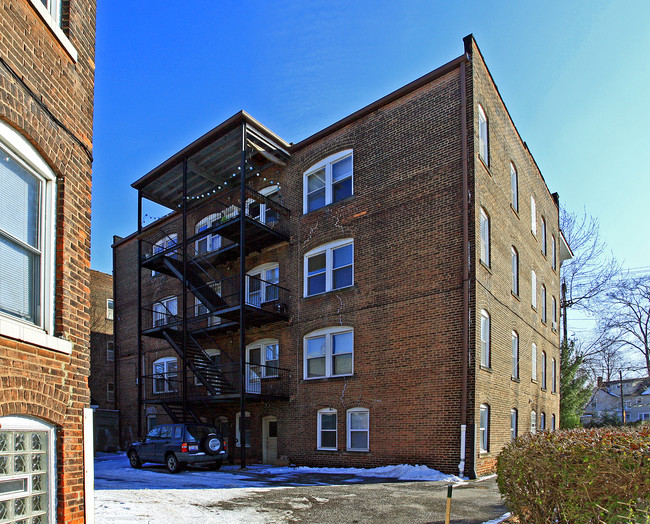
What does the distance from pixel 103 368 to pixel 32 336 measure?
89.0ft

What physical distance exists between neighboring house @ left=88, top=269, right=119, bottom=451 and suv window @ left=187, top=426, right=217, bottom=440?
11.4 metres

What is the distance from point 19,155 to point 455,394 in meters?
12.4

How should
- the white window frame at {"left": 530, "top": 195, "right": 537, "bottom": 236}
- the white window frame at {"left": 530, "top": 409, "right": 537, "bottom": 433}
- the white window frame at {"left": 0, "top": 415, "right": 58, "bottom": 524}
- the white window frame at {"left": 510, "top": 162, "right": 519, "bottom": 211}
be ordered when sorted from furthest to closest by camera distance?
the white window frame at {"left": 530, "top": 195, "right": 537, "bottom": 236} < the white window frame at {"left": 530, "top": 409, "right": 537, "bottom": 433} < the white window frame at {"left": 510, "top": 162, "right": 519, "bottom": 211} < the white window frame at {"left": 0, "top": 415, "right": 58, "bottom": 524}

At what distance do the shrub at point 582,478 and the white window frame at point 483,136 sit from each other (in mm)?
11768

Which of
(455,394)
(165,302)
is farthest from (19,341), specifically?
(165,302)

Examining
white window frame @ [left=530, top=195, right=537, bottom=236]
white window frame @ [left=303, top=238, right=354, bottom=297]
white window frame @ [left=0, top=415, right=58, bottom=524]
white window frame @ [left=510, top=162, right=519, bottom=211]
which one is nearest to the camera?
white window frame @ [left=0, top=415, right=58, bottom=524]

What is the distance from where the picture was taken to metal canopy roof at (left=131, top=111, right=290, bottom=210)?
19484mm

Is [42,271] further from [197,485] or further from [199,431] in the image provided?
[199,431]

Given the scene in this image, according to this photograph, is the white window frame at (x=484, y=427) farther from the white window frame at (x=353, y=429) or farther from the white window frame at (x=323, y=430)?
the white window frame at (x=323, y=430)

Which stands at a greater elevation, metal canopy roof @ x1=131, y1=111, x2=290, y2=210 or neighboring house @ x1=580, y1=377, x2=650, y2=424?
metal canopy roof @ x1=131, y1=111, x2=290, y2=210

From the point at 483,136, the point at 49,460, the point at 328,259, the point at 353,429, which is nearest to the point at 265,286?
the point at 328,259

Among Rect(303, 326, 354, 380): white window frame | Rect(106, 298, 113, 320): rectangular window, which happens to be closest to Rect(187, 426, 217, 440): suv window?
Rect(303, 326, 354, 380): white window frame

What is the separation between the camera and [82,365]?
5.78 meters

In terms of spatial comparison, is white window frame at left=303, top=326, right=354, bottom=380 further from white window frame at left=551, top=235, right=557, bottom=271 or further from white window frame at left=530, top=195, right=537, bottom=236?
white window frame at left=551, top=235, right=557, bottom=271
